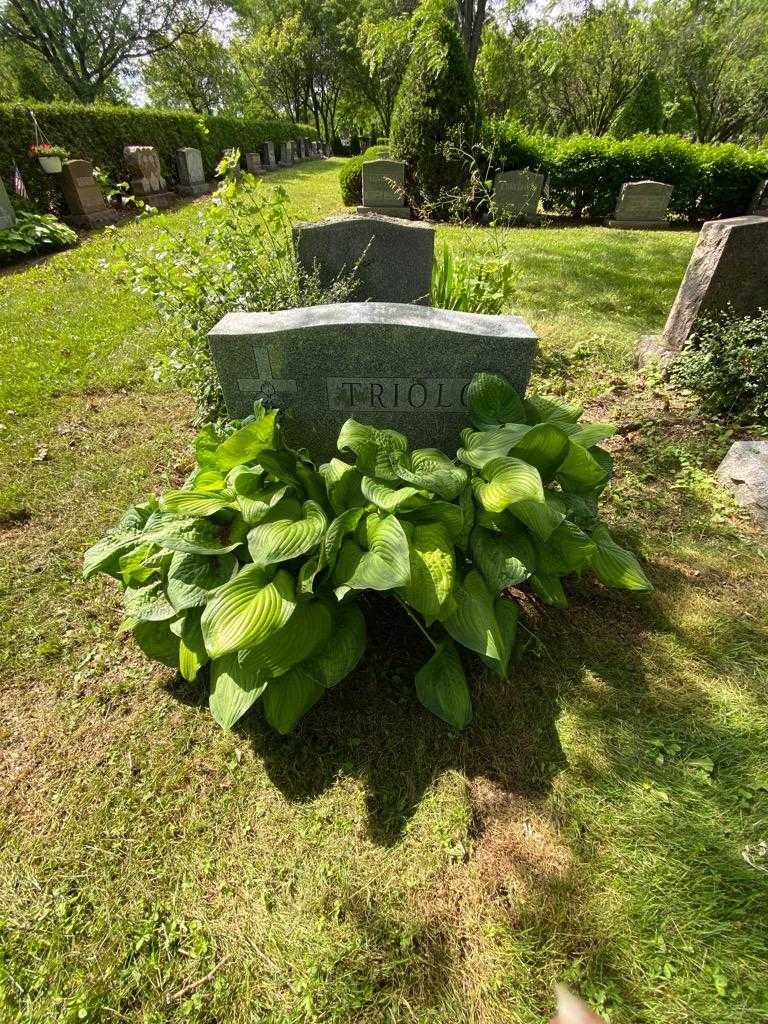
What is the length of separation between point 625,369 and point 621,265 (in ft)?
11.9

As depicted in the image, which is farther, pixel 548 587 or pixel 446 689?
pixel 548 587

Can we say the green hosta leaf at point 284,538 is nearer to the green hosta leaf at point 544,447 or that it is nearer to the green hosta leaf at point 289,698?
the green hosta leaf at point 289,698

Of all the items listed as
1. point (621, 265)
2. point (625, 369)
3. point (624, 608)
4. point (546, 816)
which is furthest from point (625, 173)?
point (546, 816)

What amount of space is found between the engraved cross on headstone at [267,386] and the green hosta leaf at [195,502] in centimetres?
76

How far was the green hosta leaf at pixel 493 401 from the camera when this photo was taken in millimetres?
2283

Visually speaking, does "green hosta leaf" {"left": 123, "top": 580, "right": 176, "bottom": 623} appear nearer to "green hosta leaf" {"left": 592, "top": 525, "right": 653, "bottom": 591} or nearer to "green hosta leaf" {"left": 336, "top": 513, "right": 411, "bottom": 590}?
"green hosta leaf" {"left": 336, "top": 513, "right": 411, "bottom": 590}

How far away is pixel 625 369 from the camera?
14.6 feet

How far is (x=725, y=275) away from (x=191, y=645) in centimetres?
446

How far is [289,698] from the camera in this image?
180 cm

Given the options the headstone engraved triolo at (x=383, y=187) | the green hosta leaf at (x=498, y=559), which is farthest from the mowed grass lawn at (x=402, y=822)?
the headstone engraved triolo at (x=383, y=187)

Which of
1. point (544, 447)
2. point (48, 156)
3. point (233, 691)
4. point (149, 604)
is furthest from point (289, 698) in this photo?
point (48, 156)

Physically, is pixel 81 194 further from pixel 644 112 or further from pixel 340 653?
pixel 644 112

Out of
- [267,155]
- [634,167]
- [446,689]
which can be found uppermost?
[634,167]

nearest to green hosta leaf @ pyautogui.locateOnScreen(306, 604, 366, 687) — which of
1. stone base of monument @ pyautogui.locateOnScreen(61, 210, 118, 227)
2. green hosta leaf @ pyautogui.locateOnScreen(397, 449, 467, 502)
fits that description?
green hosta leaf @ pyautogui.locateOnScreen(397, 449, 467, 502)
